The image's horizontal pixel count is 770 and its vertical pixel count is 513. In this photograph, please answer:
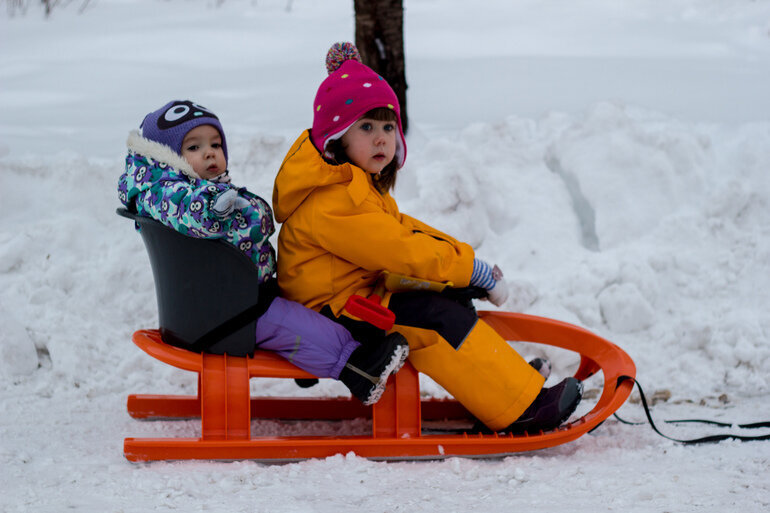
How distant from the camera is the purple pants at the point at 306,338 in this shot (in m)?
2.83

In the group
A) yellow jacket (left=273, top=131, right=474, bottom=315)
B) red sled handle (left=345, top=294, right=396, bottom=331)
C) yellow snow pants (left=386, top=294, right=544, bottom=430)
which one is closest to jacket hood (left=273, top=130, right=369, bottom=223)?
yellow jacket (left=273, top=131, right=474, bottom=315)

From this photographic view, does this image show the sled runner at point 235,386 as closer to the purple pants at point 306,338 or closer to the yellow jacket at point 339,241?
the purple pants at point 306,338

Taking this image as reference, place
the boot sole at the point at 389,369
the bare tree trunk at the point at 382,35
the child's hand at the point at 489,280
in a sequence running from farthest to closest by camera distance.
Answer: the bare tree trunk at the point at 382,35
the child's hand at the point at 489,280
the boot sole at the point at 389,369

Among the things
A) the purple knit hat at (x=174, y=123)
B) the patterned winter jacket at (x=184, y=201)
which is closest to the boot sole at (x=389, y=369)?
the patterned winter jacket at (x=184, y=201)

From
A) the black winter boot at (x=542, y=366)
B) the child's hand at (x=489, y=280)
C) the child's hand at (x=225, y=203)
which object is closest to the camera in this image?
the child's hand at (x=225, y=203)

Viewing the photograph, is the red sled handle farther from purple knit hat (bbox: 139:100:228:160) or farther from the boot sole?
purple knit hat (bbox: 139:100:228:160)

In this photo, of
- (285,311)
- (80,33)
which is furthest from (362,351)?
(80,33)

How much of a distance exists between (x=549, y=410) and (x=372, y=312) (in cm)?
72

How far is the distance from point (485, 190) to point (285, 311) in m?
Answer: 2.18

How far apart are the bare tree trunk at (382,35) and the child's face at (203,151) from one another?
2271mm

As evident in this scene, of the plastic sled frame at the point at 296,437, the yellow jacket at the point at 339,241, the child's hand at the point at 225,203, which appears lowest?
the plastic sled frame at the point at 296,437

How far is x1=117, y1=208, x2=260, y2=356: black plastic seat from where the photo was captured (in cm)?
278

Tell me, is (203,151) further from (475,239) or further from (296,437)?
(475,239)

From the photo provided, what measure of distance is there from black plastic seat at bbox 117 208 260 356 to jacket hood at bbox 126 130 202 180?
8.1 inches
